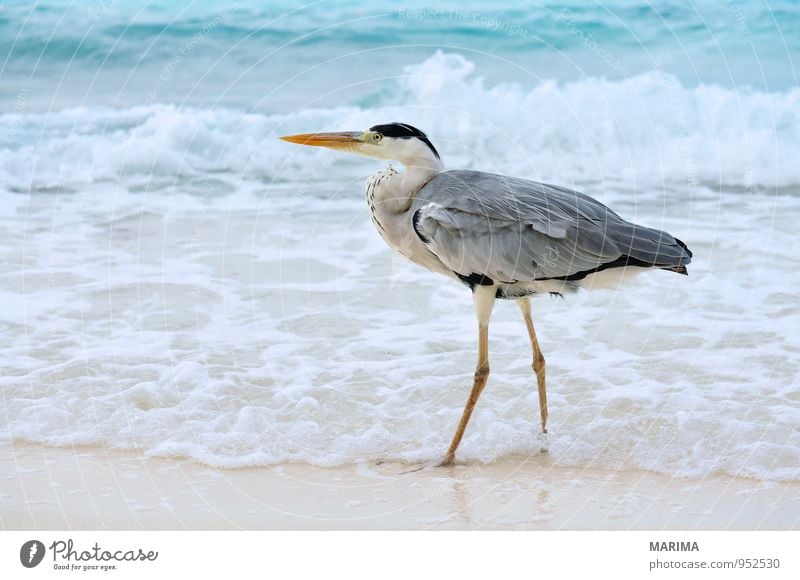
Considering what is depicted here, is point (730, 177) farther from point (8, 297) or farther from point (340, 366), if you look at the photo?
point (8, 297)

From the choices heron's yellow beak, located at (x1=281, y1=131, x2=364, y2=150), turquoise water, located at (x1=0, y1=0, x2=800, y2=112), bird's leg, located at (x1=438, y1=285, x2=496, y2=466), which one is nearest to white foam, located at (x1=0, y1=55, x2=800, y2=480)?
bird's leg, located at (x1=438, y1=285, x2=496, y2=466)

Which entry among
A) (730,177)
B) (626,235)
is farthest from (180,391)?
(730,177)

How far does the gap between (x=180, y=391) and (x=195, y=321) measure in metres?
1.09

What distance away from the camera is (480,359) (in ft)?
12.9

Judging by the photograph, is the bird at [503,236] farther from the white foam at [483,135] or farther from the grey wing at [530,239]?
the white foam at [483,135]

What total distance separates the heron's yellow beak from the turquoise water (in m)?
5.71

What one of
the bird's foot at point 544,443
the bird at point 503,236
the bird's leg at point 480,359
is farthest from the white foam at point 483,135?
the bird's foot at point 544,443

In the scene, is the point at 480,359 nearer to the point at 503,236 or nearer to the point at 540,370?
the point at 540,370

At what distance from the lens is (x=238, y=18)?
1053 centimetres

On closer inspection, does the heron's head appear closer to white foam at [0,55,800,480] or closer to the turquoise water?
white foam at [0,55,800,480]
